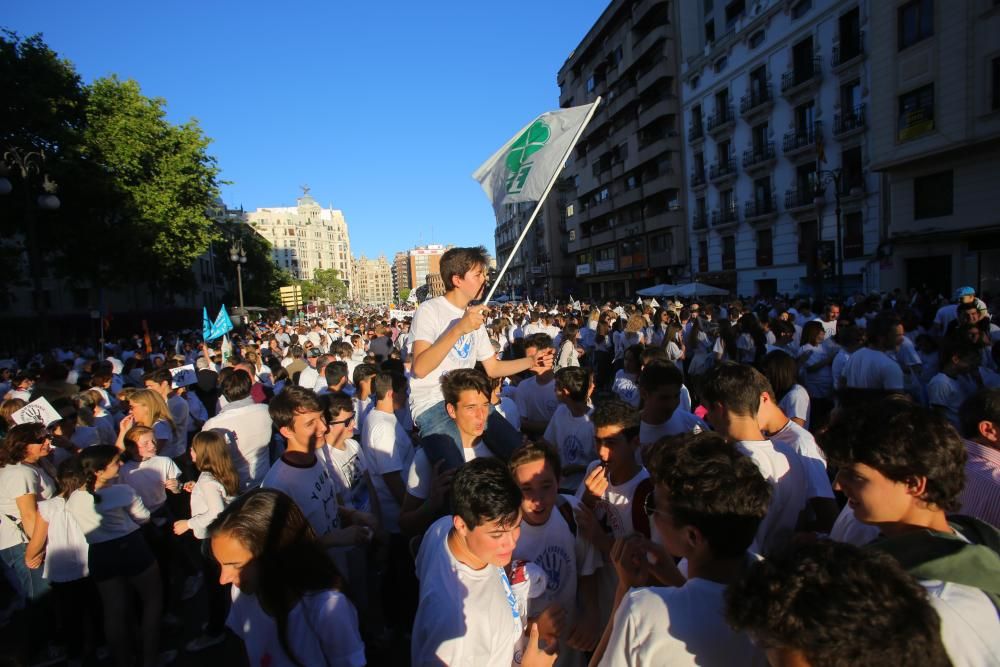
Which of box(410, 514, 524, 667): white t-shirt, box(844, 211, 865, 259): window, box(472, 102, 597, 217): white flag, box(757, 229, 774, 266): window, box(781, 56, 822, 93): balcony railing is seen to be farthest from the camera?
box(757, 229, 774, 266): window

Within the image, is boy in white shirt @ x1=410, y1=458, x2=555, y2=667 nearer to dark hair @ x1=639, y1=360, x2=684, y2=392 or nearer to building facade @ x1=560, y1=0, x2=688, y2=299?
dark hair @ x1=639, y1=360, x2=684, y2=392

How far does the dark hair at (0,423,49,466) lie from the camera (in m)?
4.04

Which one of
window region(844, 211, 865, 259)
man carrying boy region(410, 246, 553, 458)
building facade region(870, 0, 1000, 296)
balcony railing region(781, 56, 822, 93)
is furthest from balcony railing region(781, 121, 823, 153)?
man carrying boy region(410, 246, 553, 458)

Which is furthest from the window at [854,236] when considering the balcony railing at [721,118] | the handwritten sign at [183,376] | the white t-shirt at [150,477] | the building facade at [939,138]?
the white t-shirt at [150,477]

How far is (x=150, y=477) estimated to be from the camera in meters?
4.52

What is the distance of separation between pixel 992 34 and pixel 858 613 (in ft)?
79.5

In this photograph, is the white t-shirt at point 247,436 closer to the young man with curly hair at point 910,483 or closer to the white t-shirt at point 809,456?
the white t-shirt at point 809,456

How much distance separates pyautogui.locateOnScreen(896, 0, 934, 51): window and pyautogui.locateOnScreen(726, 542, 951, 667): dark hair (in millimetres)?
25505

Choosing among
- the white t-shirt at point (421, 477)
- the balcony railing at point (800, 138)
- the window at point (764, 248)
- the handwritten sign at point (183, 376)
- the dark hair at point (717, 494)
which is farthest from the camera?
the window at point (764, 248)

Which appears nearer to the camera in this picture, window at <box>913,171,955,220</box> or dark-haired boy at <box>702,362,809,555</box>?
dark-haired boy at <box>702,362,809,555</box>

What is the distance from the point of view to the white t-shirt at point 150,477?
4.48m

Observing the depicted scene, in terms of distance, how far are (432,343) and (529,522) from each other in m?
1.35

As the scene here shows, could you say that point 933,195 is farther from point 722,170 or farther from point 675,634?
point 675,634

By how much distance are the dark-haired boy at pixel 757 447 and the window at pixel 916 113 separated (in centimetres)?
2308
